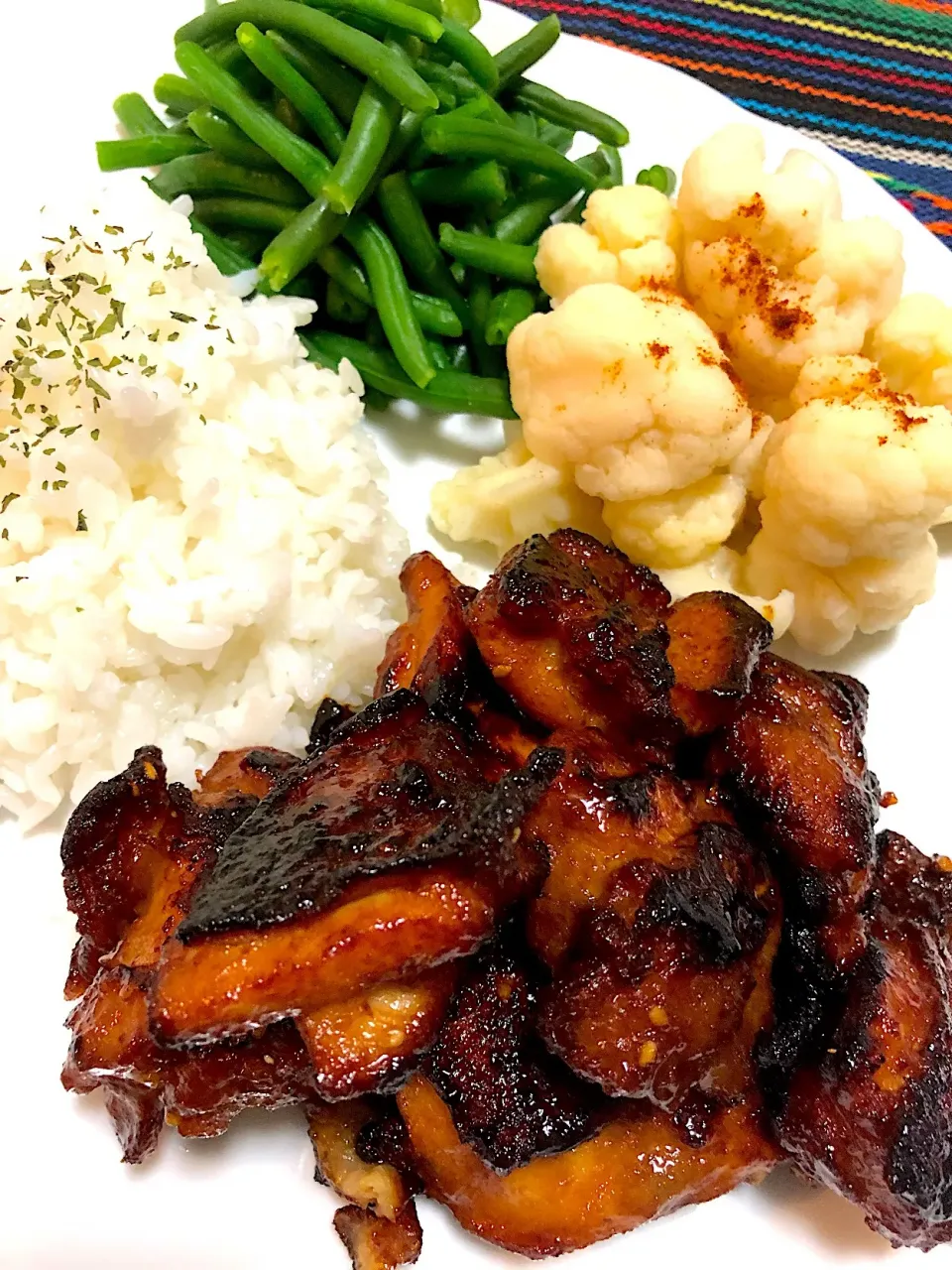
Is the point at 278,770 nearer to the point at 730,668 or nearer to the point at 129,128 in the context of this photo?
the point at 730,668

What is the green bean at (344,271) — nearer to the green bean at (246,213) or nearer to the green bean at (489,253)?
the green bean at (246,213)

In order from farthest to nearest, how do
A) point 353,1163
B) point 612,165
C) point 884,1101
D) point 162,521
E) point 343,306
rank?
1. point 612,165
2. point 343,306
3. point 162,521
4. point 353,1163
5. point 884,1101

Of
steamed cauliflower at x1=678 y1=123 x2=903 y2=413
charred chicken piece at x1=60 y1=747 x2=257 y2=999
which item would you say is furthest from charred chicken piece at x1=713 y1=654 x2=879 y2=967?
steamed cauliflower at x1=678 y1=123 x2=903 y2=413

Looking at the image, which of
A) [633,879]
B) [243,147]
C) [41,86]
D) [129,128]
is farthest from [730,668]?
[41,86]

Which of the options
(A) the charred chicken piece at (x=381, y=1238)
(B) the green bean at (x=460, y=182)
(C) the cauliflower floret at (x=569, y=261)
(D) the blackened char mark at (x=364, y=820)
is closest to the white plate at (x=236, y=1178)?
(A) the charred chicken piece at (x=381, y=1238)

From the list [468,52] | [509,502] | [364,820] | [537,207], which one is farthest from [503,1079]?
[468,52]

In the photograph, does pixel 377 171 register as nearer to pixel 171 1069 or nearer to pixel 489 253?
pixel 489 253
